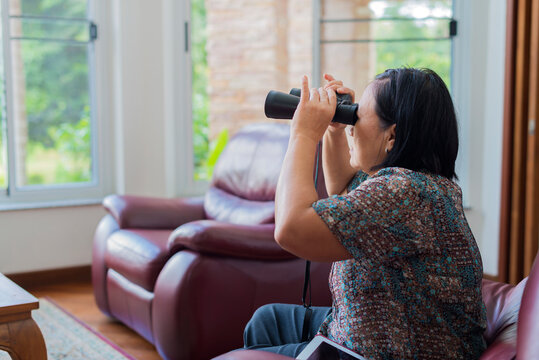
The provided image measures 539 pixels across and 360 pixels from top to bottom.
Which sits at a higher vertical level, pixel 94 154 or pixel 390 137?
pixel 390 137

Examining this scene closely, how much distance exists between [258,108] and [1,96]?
200 cm

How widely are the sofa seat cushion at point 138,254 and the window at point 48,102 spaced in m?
1.20

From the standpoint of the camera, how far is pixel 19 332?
61.2 inches

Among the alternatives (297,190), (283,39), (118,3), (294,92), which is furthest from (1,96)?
(297,190)

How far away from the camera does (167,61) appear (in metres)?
3.74

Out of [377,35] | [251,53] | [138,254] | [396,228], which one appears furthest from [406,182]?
[251,53]

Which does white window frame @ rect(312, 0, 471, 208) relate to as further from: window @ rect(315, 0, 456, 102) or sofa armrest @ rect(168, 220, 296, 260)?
sofa armrest @ rect(168, 220, 296, 260)

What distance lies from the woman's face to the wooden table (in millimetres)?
971

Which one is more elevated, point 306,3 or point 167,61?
point 306,3

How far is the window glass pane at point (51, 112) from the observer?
362cm

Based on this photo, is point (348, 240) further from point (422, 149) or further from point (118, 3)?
point (118, 3)

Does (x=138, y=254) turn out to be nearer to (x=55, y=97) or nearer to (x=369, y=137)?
(x=369, y=137)

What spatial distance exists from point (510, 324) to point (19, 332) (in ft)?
3.87

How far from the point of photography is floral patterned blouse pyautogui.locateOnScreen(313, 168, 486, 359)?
0.98m
